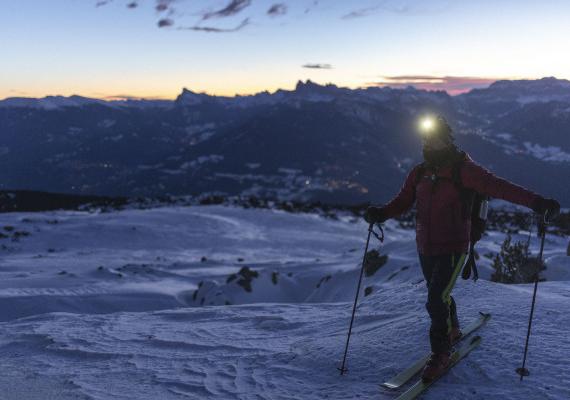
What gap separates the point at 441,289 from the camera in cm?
512

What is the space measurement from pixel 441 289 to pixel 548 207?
52.0 inches

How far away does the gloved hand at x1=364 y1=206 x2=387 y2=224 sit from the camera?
5836 mm

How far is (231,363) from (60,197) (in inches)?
2535

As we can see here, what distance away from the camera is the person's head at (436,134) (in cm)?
512

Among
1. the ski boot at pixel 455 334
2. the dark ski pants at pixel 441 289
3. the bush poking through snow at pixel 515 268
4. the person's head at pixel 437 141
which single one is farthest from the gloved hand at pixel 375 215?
Answer: the bush poking through snow at pixel 515 268

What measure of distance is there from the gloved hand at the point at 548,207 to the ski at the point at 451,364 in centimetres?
185

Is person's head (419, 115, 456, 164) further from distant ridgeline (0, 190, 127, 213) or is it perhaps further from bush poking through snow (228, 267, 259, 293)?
distant ridgeline (0, 190, 127, 213)

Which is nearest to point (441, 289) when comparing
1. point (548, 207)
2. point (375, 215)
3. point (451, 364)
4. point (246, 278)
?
point (451, 364)

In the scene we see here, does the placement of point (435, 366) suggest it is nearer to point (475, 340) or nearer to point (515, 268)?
point (475, 340)

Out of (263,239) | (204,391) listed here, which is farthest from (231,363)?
(263,239)

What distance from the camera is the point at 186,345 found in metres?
7.34

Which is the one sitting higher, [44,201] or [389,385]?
[389,385]

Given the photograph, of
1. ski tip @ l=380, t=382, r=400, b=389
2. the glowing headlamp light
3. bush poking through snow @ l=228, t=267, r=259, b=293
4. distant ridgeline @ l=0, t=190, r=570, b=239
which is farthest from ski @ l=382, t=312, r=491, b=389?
distant ridgeline @ l=0, t=190, r=570, b=239

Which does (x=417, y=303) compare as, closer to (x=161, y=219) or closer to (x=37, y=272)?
(x=37, y=272)
